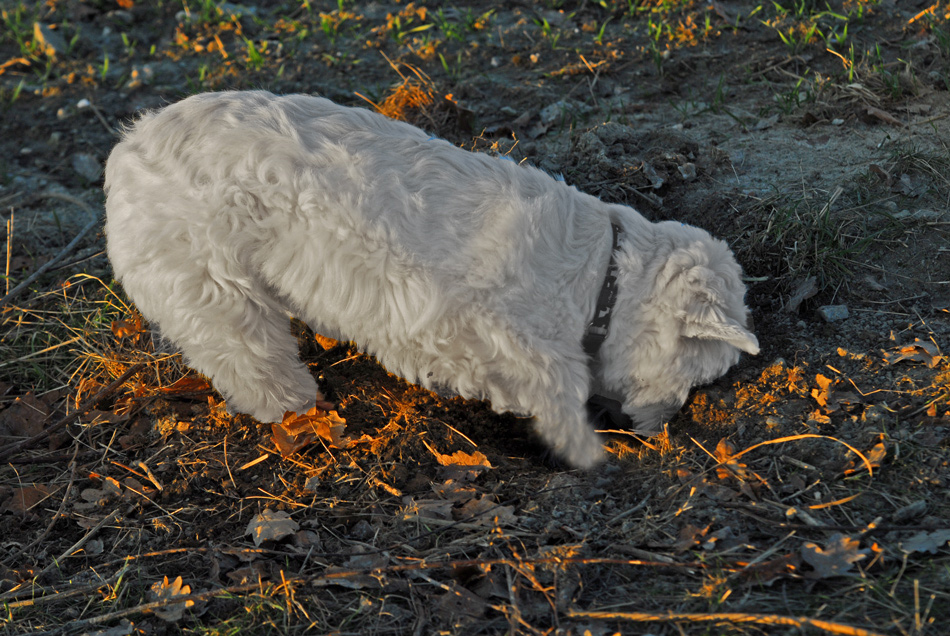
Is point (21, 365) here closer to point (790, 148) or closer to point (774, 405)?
point (774, 405)

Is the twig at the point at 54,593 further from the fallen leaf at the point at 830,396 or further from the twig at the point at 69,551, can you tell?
the fallen leaf at the point at 830,396

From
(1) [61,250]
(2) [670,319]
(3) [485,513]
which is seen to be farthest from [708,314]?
(1) [61,250]

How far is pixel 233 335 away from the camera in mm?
3203

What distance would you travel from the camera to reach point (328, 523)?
3037mm

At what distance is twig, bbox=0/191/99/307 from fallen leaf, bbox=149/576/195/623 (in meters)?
2.41

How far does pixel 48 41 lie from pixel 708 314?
22.7ft

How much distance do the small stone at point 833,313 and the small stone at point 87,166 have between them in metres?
5.31

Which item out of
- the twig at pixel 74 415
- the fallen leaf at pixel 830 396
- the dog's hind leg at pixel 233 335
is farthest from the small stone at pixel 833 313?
the twig at pixel 74 415

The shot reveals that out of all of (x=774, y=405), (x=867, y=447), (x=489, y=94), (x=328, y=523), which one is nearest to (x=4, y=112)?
(x=489, y=94)

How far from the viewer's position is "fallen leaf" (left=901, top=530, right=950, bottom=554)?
7.72 feet

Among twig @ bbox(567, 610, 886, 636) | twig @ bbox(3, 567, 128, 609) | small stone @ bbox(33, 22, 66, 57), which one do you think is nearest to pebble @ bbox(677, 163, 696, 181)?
twig @ bbox(567, 610, 886, 636)

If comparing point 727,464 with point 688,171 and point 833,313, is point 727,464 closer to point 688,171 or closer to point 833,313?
point 833,313

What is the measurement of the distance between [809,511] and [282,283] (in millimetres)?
2375

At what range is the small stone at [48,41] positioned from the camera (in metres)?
6.76
